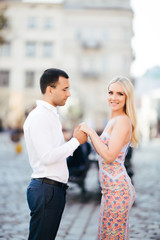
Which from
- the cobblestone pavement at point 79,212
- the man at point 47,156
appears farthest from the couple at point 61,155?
the cobblestone pavement at point 79,212

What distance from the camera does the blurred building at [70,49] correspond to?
138 ft

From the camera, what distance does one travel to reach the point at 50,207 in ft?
9.86

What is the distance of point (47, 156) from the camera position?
284 cm

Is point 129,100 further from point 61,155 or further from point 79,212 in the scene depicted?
point 79,212

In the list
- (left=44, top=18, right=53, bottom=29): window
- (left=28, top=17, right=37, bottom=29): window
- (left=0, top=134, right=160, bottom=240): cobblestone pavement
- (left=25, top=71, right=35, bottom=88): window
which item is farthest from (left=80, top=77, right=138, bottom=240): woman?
(left=28, top=17, right=37, bottom=29): window

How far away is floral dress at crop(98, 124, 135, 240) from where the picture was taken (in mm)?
3240

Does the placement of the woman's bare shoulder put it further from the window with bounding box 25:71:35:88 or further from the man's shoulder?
the window with bounding box 25:71:35:88

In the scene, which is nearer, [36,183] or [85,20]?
[36,183]

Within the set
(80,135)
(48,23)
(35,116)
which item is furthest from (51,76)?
(48,23)

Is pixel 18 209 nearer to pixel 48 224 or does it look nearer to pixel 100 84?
pixel 48 224

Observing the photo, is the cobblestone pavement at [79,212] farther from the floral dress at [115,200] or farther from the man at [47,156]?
the man at [47,156]

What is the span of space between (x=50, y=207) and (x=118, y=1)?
42453mm

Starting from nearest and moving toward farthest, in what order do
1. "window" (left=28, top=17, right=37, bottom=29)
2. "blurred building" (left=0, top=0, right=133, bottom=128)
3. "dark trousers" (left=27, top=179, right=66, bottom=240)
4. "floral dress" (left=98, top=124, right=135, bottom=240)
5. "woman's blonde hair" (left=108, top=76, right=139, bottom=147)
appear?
"dark trousers" (left=27, top=179, right=66, bottom=240)
"floral dress" (left=98, top=124, right=135, bottom=240)
"woman's blonde hair" (left=108, top=76, right=139, bottom=147)
"blurred building" (left=0, top=0, right=133, bottom=128)
"window" (left=28, top=17, right=37, bottom=29)

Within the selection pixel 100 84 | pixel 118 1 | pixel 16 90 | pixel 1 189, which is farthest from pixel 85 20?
pixel 1 189
